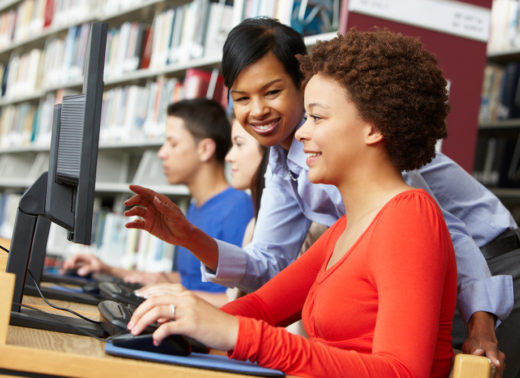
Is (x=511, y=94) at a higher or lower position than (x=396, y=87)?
higher

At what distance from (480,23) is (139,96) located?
6.87ft

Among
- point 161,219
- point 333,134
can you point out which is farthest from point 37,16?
point 333,134

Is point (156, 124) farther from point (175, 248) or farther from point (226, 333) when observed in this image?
point (226, 333)

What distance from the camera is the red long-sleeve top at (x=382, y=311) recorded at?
930 millimetres

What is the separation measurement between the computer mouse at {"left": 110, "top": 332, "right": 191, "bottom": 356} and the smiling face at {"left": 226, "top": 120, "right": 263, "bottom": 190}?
160 centimetres

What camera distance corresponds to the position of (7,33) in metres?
6.06

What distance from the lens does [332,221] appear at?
69.1 inches

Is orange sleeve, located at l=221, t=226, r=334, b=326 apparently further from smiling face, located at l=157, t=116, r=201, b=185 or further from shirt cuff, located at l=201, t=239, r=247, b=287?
smiling face, located at l=157, t=116, r=201, b=185

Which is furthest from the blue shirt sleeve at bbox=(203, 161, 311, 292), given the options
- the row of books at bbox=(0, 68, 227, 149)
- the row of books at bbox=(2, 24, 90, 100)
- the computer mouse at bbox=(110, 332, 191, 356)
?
the row of books at bbox=(2, 24, 90, 100)

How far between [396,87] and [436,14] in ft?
4.41

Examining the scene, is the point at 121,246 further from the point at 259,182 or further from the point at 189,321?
the point at 189,321

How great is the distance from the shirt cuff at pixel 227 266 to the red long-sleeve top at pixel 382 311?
436 mm

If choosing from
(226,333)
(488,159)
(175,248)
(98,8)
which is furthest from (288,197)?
(98,8)

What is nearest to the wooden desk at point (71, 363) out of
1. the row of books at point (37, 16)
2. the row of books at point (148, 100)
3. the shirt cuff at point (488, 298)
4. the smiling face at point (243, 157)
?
the shirt cuff at point (488, 298)
